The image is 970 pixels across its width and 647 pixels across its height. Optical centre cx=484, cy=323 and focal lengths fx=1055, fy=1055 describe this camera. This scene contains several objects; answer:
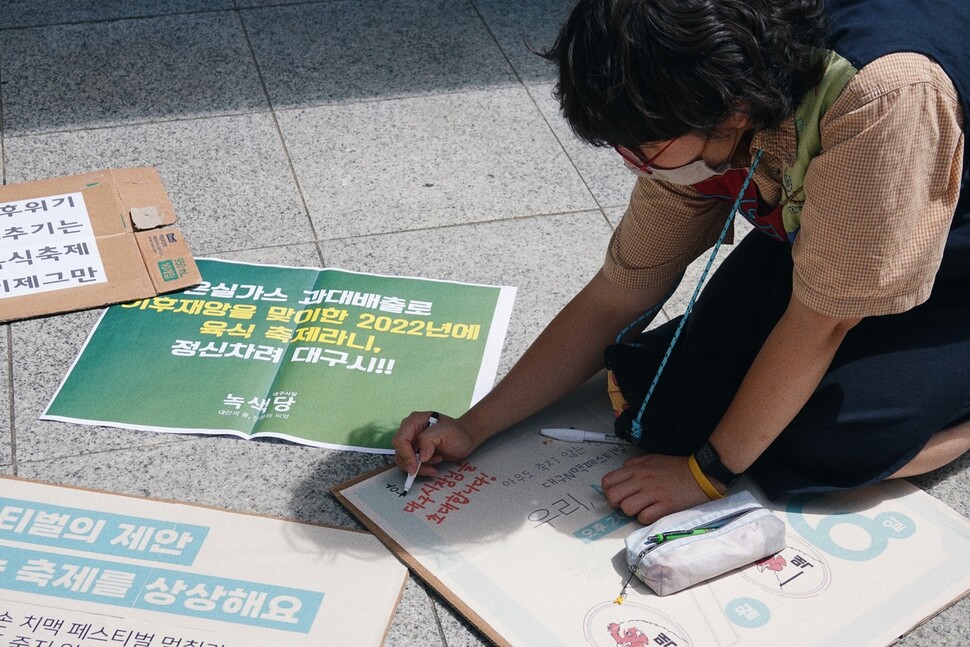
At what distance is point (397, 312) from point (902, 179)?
117 centimetres

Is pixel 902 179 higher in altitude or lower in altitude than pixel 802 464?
higher

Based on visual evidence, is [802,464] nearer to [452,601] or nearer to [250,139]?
[452,601]

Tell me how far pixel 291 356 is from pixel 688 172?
96 cm

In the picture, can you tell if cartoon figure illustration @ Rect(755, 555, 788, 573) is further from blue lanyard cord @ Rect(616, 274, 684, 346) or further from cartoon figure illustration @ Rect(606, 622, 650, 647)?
blue lanyard cord @ Rect(616, 274, 684, 346)

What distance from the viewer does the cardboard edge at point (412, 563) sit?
1566 millimetres

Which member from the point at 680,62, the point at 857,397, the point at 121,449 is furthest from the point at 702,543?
the point at 121,449

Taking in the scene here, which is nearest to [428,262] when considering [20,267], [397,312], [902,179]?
[397,312]

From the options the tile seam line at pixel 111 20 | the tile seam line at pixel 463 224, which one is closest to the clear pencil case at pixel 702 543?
the tile seam line at pixel 463 224

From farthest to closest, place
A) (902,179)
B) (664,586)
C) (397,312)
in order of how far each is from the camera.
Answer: (397,312), (664,586), (902,179)

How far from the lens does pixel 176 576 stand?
1.62 meters

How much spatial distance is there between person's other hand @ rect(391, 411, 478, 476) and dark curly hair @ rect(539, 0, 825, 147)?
633 millimetres

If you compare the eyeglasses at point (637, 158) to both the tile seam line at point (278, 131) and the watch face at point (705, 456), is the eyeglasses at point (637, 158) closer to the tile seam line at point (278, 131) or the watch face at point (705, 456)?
the watch face at point (705, 456)

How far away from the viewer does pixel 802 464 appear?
69.2 inches

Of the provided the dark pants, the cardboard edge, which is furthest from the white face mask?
the cardboard edge
